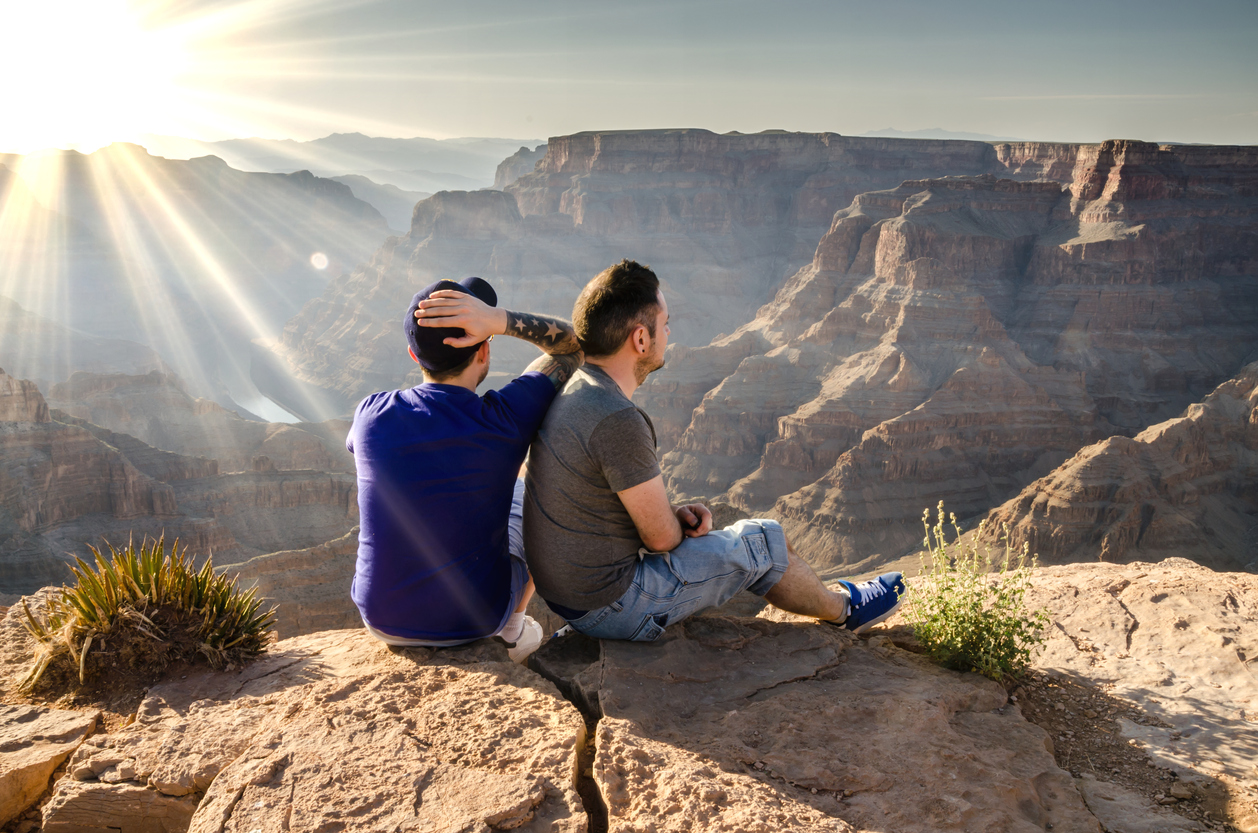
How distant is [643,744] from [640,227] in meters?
99.5

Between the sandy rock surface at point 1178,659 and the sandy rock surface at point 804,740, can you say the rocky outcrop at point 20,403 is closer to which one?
the sandy rock surface at point 804,740

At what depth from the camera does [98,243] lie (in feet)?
421

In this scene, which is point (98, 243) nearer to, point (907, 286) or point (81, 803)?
point (907, 286)

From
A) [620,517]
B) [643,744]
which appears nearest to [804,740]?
[643,744]

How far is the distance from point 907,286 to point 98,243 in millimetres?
126414

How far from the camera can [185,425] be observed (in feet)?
186

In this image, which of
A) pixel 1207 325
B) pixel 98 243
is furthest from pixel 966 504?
pixel 98 243

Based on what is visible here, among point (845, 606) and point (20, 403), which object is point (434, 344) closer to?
point (845, 606)

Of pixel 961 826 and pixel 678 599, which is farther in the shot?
pixel 678 599

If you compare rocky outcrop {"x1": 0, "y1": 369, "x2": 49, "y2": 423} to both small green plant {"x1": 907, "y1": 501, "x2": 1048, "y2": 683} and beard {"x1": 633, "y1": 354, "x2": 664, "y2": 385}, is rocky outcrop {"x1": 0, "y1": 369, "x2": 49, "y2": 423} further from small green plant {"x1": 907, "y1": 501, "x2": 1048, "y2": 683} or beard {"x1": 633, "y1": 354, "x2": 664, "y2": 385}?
small green plant {"x1": 907, "y1": 501, "x2": 1048, "y2": 683}

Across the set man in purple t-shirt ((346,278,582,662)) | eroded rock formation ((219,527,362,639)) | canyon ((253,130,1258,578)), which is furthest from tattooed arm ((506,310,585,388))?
canyon ((253,130,1258,578))

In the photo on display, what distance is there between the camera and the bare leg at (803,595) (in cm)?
484

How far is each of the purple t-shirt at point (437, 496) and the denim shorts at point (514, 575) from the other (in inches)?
3.6

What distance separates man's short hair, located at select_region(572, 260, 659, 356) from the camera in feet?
14.0
